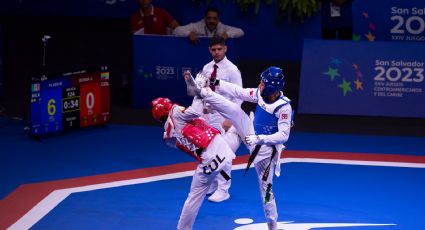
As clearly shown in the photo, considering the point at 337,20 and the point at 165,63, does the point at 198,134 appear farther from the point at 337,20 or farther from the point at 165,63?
the point at 337,20

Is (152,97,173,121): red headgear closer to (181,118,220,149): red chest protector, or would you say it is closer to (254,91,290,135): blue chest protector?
(181,118,220,149): red chest protector

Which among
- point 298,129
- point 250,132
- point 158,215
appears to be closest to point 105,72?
point 298,129

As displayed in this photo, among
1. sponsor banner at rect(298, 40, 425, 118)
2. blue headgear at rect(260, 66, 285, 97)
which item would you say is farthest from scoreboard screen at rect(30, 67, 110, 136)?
blue headgear at rect(260, 66, 285, 97)

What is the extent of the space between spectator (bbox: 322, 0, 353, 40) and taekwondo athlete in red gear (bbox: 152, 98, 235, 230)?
25.0 ft

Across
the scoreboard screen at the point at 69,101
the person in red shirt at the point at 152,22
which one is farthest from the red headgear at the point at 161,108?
the person in red shirt at the point at 152,22

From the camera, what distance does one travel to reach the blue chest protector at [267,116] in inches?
365

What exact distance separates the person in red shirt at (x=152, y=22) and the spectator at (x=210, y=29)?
0.52 metres

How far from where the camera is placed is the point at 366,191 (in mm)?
11875

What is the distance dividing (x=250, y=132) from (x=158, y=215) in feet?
6.15

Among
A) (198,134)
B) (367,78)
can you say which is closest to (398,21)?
(367,78)

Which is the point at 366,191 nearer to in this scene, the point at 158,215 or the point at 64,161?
the point at 158,215

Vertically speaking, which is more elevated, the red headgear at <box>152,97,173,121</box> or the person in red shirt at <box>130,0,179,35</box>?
the person in red shirt at <box>130,0,179,35</box>

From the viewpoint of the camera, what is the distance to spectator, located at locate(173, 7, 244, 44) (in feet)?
50.0

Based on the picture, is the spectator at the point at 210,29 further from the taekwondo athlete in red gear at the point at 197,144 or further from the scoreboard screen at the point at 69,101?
the taekwondo athlete in red gear at the point at 197,144
